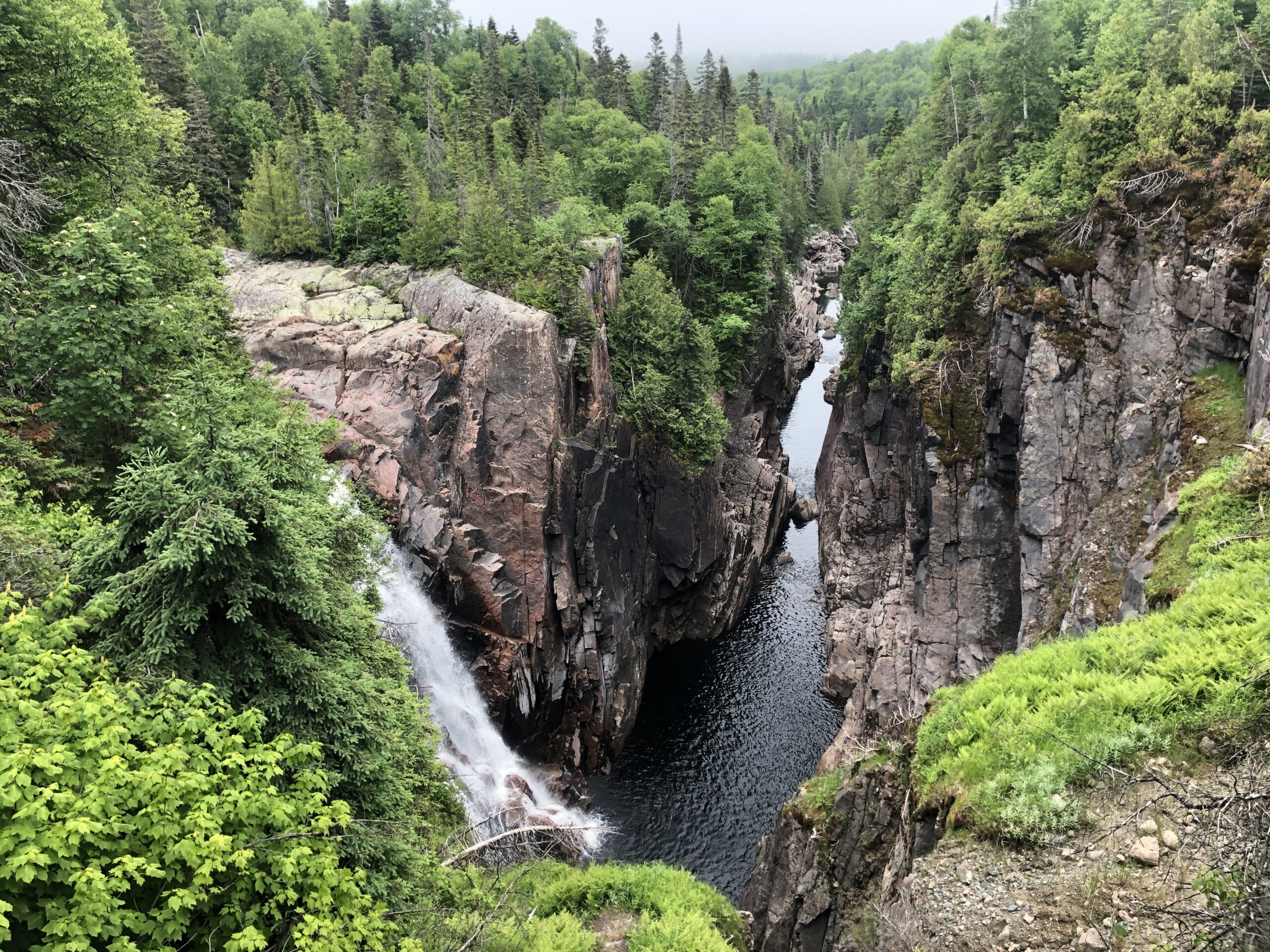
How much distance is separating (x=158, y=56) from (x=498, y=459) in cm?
3794

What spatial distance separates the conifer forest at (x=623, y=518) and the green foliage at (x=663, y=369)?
0.28 metres

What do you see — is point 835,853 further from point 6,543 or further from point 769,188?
point 769,188

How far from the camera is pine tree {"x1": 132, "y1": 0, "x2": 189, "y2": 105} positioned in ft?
144

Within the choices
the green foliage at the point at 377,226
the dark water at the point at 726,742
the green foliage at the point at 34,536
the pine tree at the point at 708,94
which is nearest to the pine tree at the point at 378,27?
the pine tree at the point at 708,94

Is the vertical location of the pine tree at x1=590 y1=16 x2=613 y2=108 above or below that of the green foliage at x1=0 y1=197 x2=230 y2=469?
above

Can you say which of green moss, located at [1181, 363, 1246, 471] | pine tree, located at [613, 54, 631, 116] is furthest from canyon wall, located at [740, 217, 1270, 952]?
pine tree, located at [613, 54, 631, 116]

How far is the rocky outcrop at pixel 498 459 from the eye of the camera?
93.8 ft

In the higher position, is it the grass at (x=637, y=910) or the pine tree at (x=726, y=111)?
the pine tree at (x=726, y=111)

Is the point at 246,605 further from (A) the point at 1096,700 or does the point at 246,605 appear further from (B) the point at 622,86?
(B) the point at 622,86

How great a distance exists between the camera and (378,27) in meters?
72.9

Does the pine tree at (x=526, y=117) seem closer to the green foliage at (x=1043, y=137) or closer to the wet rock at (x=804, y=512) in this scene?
the green foliage at (x=1043, y=137)

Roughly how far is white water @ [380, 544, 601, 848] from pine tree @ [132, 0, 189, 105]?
37.5m

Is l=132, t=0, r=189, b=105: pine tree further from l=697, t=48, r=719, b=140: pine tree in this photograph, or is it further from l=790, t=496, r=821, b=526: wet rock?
l=790, t=496, r=821, b=526: wet rock

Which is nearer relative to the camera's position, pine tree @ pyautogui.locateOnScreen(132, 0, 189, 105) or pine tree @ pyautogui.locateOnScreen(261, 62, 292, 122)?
pine tree @ pyautogui.locateOnScreen(132, 0, 189, 105)
